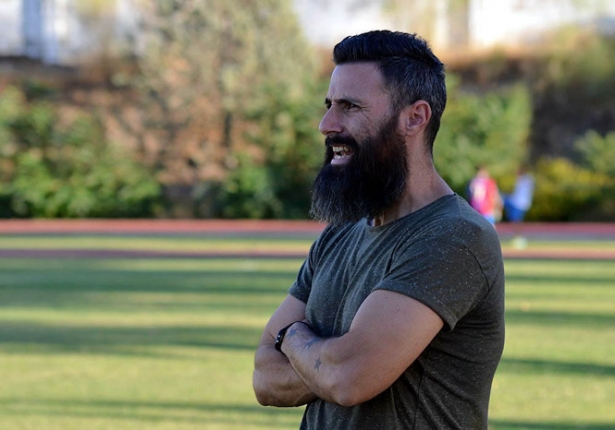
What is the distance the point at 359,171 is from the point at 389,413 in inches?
28.6

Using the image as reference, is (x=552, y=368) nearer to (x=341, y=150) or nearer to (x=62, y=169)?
(x=341, y=150)

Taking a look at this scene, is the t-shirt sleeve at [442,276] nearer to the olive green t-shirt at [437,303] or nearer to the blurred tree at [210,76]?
the olive green t-shirt at [437,303]

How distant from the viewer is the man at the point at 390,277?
322cm

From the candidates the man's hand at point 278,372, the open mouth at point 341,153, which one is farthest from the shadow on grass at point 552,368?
the open mouth at point 341,153

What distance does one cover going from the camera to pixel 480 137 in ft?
145

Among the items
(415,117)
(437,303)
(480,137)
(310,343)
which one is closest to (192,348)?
(310,343)

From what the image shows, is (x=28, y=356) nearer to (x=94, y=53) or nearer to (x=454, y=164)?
(x=454, y=164)

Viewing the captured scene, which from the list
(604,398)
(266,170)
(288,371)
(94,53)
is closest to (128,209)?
(266,170)

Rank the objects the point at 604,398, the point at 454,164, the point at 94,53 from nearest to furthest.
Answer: the point at 604,398 → the point at 454,164 → the point at 94,53

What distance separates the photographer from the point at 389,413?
3.28 metres

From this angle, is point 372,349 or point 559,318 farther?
point 559,318

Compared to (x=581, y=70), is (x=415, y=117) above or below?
above

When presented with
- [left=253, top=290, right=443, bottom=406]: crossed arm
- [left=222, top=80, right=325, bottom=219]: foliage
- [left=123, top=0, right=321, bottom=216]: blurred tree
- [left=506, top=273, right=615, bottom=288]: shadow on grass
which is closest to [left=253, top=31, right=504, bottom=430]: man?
[left=253, top=290, right=443, bottom=406]: crossed arm

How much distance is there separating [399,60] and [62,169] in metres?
43.8
